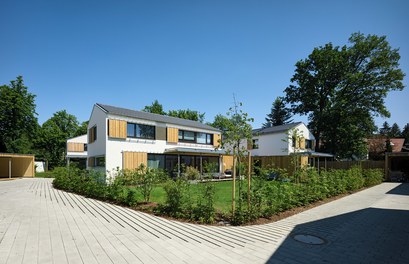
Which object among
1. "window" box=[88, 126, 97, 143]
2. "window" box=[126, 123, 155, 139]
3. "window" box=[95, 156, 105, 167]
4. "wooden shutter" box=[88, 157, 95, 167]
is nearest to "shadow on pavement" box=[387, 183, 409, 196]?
"window" box=[126, 123, 155, 139]

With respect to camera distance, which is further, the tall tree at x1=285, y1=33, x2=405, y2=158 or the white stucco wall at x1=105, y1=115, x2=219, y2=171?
the tall tree at x1=285, y1=33, x2=405, y2=158

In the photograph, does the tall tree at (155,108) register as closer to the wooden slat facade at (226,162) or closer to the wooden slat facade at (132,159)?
the wooden slat facade at (226,162)

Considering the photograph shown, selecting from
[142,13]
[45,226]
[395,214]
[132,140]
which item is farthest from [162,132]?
[395,214]

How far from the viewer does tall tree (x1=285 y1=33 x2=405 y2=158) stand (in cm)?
3080

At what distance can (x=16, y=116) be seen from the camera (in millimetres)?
37156

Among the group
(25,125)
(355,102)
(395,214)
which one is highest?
(355,102)

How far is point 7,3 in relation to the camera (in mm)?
9656

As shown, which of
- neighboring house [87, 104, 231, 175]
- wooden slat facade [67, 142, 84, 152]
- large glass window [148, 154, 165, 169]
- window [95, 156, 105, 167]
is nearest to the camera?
neighboring house [87, 104, 231, 175]

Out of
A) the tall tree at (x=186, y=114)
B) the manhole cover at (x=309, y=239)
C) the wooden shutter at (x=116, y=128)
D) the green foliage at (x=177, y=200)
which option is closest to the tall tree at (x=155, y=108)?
the tall tree at (x=186, y=114)

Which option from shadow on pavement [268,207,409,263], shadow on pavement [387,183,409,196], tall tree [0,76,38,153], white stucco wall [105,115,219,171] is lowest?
shadow on pavement [387,183,409,196]

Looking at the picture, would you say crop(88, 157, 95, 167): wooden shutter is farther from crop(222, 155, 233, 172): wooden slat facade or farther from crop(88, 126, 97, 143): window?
crop(222, 155, 233, 172): wooden slat facade

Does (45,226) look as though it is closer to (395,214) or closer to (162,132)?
(395,214)

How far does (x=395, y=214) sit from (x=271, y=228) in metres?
5.63

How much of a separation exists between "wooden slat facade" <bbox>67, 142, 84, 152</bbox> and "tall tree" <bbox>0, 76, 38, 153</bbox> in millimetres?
7047
